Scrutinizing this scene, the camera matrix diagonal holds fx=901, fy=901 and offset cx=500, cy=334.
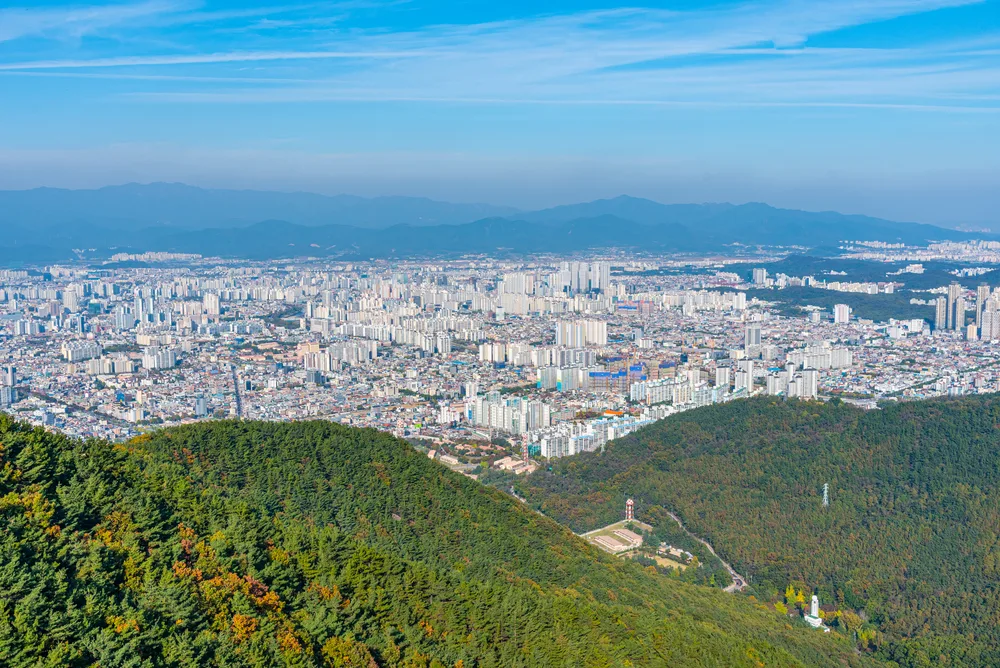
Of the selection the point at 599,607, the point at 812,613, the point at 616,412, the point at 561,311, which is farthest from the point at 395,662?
the point at 561,311

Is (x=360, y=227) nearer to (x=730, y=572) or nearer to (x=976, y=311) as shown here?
(x=976, y=311)

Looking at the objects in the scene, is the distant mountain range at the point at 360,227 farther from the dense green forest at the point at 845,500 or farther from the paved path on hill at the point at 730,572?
the paved path on hill at the point at 730,572

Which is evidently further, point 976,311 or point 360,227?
point 360,227

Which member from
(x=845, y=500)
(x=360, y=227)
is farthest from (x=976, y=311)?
(x=360, y=227)

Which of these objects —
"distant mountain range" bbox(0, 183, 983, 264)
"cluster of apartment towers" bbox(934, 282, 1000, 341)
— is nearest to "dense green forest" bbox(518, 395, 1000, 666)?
"cluster of apartment towers" bbox(934, 282, 1000, 341)

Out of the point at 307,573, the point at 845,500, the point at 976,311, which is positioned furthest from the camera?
the point at 976,311

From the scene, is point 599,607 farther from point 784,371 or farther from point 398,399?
point 784,371

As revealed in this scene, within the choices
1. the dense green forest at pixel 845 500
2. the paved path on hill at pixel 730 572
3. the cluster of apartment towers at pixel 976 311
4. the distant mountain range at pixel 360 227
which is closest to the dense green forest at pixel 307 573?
the paved path on hill at pixel 730 572
